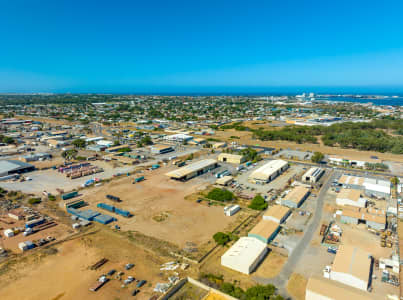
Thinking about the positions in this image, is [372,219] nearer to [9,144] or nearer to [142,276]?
[142,276]

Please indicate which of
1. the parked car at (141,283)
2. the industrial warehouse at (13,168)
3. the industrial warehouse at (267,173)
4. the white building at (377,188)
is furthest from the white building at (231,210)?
the industrial warehouse at (13,168)

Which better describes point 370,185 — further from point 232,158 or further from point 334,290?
point 334,290

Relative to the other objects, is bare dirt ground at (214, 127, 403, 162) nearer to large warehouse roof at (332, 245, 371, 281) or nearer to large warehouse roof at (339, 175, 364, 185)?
large warehouse roof at (339, 175, 364, 185)

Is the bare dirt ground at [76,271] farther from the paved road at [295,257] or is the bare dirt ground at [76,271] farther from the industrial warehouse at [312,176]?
the industrial warehouse at [312,176]

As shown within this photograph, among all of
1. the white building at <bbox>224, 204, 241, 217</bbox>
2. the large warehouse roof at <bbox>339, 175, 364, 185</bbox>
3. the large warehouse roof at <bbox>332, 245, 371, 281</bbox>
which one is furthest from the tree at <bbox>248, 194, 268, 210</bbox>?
the large warehouse roof at <bbox>339, 175, 364, 185</bbox>

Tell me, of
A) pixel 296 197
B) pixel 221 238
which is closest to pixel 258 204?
pixel 296 197

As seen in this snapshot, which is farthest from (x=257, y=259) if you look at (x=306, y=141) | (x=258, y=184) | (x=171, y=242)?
(x=306, y=141)
